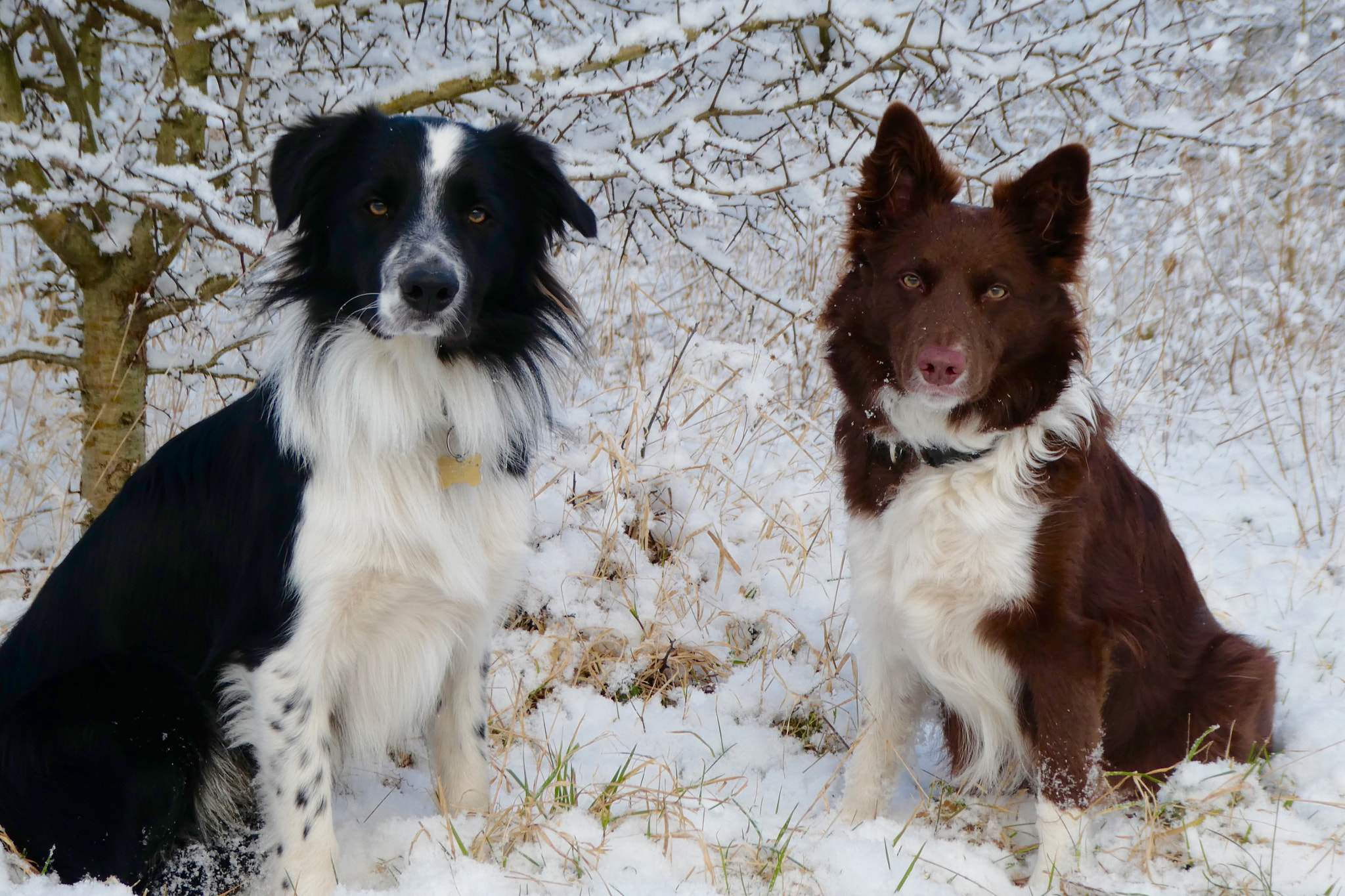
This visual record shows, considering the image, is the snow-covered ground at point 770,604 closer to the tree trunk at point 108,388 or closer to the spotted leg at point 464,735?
the spotted leg at point 464,735

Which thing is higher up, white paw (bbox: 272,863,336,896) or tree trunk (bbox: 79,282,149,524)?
tree trunk (bbox: 79,282,149,524)

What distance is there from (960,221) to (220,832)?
2.36 meters

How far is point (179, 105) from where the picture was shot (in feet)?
11.7

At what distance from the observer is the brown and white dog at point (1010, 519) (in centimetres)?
235

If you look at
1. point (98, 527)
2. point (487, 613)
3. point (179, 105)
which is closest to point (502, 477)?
point (487, 613)

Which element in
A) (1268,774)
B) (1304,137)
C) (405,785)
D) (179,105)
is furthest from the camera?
(1304,137)

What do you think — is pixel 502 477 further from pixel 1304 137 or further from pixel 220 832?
pixel 1304 137

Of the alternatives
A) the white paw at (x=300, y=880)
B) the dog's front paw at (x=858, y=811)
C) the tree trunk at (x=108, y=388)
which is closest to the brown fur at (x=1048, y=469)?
the dog's front paw at (x=858, y=811)

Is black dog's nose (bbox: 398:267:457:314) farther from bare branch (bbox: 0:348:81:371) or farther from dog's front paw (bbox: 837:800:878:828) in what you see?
bare branch (bbox: 0:348:81:371)

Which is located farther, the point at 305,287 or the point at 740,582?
the point at 740,582

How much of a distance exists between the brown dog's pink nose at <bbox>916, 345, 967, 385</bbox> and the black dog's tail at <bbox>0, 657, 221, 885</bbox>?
6.29 feet

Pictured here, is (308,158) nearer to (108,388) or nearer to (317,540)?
(317,540)

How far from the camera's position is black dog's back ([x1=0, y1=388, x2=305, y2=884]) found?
7.29 feet

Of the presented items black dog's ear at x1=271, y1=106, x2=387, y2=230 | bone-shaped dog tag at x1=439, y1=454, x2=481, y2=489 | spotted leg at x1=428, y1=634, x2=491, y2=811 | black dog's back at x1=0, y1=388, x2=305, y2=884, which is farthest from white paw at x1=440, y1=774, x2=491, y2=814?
black dog's ear at x1=271, y1=106, x2=387, y2=230
